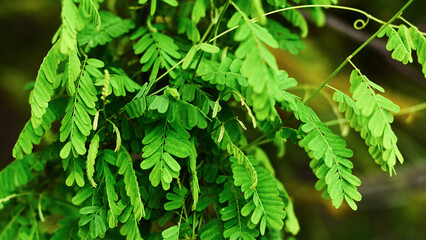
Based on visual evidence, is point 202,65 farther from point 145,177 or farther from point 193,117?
point 145,177

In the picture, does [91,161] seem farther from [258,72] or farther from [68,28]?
[258,72]

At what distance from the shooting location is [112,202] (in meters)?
0.77

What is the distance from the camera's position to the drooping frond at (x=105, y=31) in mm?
919

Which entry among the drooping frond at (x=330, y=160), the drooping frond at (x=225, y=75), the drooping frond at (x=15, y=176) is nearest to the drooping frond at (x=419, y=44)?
the drooping frond at (x=330, y=160)

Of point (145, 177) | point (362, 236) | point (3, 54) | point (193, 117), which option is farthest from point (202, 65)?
point (362, 236)

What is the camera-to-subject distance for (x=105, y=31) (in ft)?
3.11

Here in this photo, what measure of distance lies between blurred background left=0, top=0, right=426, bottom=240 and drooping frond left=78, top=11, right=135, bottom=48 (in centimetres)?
105

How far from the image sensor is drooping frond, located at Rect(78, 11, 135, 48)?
92 centimetres

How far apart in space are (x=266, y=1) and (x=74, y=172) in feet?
1.73

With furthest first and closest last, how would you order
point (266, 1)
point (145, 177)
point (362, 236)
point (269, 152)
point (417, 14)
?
point (362, 236)
point (417, 14)
point (269, 152)
point (266, 1)
point (145, 177)

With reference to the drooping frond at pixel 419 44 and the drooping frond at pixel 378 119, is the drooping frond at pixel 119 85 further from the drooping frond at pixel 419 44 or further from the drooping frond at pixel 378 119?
the drooping frond at pixel 419 44

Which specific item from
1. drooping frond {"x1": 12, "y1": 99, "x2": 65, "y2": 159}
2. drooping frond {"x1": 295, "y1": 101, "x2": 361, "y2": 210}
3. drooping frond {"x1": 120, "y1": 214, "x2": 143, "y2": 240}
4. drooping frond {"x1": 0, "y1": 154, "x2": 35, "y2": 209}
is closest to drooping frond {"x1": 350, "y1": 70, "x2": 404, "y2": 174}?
drooping frond {"x1": 295, "y1": 101, "x2": 361, "y2": 210}

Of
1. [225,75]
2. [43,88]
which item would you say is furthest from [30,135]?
[225,75]

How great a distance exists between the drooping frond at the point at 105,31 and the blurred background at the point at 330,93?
105cm
